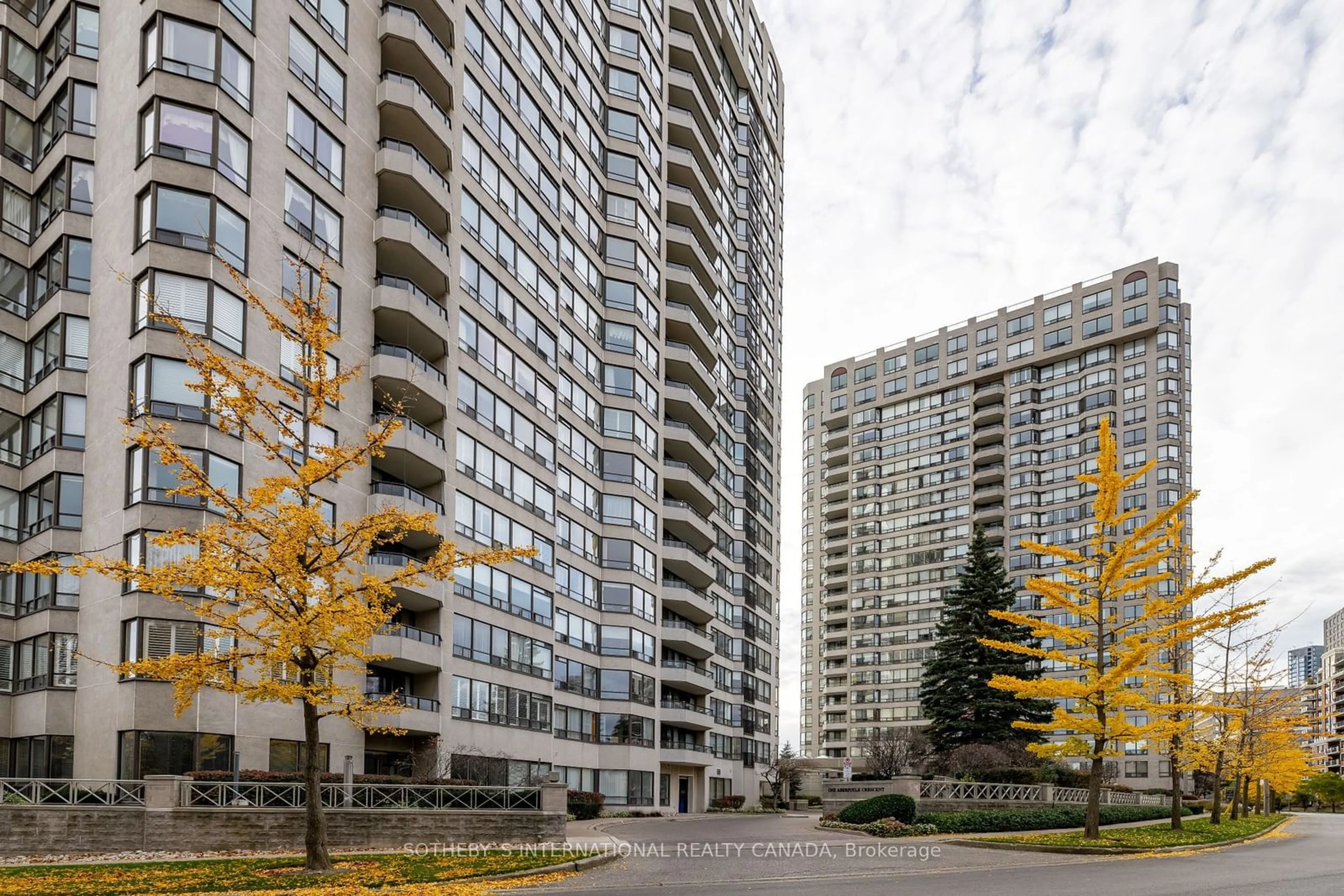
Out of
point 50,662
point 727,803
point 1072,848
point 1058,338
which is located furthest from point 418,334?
point 1058,338

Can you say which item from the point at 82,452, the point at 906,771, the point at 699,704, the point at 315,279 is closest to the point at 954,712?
the point at 906,771

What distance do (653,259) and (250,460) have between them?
123 feet

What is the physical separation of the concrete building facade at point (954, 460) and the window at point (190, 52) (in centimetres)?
9911

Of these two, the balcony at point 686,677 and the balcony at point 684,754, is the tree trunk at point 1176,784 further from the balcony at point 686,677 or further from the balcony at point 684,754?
the balcony at point 686,677

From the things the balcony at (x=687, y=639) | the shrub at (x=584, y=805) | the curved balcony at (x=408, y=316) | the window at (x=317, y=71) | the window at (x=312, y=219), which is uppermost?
the window at (x=317, y=71)

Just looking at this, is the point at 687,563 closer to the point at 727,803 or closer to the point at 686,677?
the point at 686,677

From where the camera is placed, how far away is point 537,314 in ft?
179

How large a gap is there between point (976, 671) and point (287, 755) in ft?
118

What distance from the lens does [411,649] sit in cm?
4225

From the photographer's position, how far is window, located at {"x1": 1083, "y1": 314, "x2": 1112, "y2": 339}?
125 meters

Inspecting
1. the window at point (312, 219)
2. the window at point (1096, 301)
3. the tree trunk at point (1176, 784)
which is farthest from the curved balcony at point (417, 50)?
the window at point (1096, 301)

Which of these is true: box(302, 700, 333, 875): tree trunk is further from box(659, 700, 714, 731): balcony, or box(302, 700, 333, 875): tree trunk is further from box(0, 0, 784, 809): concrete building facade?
box(659, 700, 714, 731): balcony

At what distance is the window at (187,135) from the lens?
114ft

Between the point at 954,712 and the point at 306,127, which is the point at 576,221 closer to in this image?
the point at 306,127
